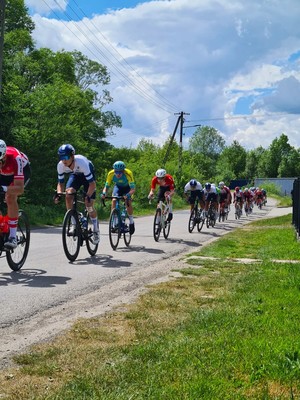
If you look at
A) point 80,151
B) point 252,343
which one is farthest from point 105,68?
point 252,343

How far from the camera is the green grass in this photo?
354 centimetres

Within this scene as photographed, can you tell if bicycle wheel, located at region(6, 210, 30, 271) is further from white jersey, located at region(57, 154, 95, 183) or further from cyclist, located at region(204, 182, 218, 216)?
cyclist, located at region(204, 182, 218, 216)

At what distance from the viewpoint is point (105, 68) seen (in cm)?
6425

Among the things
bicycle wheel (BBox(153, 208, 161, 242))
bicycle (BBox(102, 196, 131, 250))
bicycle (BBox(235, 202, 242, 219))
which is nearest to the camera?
bicycle (BBox(102, 196, 131, 250))

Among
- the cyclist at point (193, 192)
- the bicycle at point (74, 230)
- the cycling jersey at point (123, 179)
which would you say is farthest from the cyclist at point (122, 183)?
the cyclist at point (193, 192)

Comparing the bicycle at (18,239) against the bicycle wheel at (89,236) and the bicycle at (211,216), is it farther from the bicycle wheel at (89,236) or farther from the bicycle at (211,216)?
the bicycle at (211,216)

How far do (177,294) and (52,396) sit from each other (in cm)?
362

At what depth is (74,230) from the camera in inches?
388

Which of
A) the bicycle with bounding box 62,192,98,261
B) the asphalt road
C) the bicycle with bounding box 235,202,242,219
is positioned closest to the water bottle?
the bicycle with bounding box 62,192,98,261

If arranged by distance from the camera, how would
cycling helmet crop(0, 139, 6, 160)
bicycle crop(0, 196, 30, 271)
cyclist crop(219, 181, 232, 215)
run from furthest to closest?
cyclist crop(219, 181, 232, 215)
bicycle crop(0, 196, 30, 271)
cycling helmet crop(0, 139, 6, 160)

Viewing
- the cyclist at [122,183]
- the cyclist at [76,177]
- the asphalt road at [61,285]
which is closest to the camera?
the asphalt road at [61,285]

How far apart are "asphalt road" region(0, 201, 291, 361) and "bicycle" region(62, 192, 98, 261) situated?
0.27 m

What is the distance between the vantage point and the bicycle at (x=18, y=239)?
7.98 m

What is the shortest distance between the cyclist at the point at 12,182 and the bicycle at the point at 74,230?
1532mm
